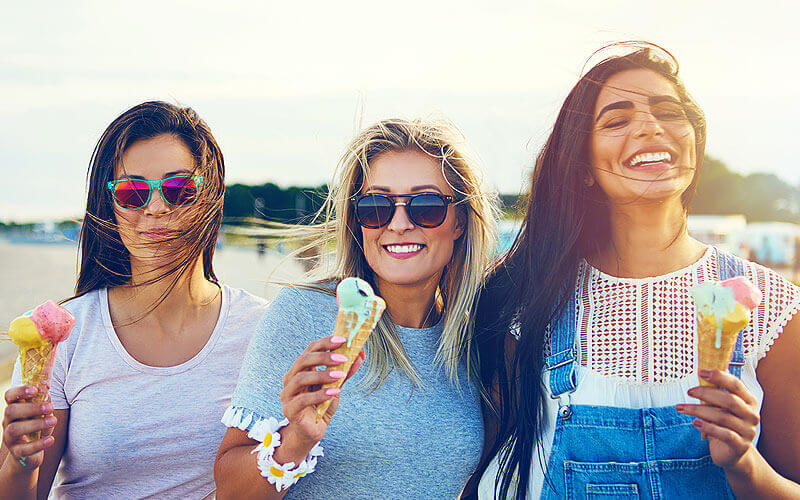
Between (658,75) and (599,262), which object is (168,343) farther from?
(658,75)

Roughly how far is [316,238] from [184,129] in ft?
2.96

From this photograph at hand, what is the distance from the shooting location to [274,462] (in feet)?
7.77

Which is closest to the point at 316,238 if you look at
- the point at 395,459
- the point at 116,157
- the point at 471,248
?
the point at 471,248

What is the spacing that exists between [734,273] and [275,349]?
1.99 metres

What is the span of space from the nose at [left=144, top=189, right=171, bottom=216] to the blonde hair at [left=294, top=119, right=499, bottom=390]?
722 millimetres

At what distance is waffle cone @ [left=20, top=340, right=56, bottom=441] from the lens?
266 cm

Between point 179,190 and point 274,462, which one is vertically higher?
point 179,190

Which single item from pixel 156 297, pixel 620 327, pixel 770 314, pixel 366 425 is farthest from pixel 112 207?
pixel 770 314

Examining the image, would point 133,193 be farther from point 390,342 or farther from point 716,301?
point 716,301

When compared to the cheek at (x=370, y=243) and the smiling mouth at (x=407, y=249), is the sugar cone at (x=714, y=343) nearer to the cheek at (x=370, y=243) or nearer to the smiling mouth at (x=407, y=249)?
the smiling mouth at (x=407, y=249)

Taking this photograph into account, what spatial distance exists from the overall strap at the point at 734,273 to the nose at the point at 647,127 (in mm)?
636

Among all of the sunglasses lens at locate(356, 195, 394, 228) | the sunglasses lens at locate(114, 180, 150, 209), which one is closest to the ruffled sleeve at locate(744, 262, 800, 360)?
the sunglasses lens at locate(356, 195, 394, 228)

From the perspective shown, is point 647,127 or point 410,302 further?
point 410,302

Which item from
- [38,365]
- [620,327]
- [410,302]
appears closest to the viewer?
[38,365]
